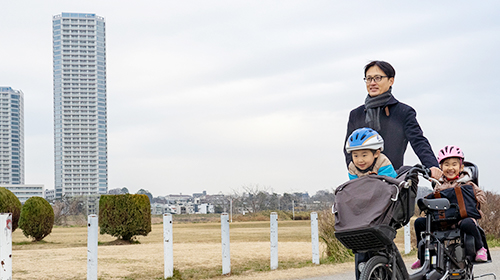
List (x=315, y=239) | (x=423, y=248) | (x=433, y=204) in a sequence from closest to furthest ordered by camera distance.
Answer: (x=433, y=204)
(x=423, y=248)
(x=315, y=239)

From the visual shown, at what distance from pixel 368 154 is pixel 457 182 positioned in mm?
1662

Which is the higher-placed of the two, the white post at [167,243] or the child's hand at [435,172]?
the child's hand at [435,172]

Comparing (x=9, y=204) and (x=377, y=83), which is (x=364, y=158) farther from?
(x=9, y=204)

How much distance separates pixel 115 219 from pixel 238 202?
3989 centimetres

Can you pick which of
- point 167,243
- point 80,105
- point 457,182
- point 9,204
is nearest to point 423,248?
point 457,182

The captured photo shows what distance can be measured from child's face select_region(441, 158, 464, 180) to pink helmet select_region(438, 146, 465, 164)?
0.05 metres

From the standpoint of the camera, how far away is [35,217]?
74.8ft

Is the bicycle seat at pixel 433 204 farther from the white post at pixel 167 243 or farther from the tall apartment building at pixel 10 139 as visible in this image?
the tall apartment building at pixel 10 139

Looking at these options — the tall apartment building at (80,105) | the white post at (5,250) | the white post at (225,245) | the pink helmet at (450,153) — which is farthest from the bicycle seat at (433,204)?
the tall apartment building at (80,105)

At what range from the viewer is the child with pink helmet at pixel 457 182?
16.3 ft

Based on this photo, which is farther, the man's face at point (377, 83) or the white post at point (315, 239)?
the white post at point (315, 239)

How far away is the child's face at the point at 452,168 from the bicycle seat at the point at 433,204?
0.56 m

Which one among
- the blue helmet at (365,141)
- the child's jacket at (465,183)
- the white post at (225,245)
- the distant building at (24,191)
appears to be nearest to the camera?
the blue helmet at (365,141)

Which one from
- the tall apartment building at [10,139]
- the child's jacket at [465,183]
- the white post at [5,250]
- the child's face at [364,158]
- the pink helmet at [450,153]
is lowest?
the white post at [5,250]
